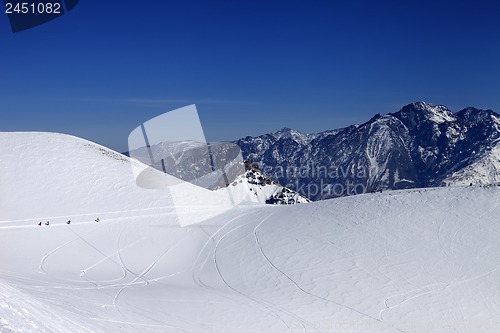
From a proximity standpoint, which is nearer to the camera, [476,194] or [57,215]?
[476,194]

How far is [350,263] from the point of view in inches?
1096

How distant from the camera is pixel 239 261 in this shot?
99.3 feet

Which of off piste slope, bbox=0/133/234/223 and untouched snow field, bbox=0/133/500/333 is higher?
off piste slope, bbox=0/133/234/223

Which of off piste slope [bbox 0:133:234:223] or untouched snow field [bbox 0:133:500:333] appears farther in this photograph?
off piste slope [bbox 0:133:234:223]

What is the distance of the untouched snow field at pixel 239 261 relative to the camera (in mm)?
20344

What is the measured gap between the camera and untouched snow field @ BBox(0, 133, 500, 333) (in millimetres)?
20344

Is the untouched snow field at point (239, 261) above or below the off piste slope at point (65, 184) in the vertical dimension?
below

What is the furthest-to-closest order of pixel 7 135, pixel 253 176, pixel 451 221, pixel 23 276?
pixel 253 176 < pixel 7 135 < pixel 451 221 < pixel 23 276

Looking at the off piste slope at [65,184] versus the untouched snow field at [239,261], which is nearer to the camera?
the untouched snow field at [239,261]

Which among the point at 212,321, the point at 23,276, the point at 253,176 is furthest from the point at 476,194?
the point at 253,176

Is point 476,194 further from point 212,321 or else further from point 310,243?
point 212,321

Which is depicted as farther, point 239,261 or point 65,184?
point 65,184

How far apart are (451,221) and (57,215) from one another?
1260 inches

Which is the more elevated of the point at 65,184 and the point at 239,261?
the point at 65,184
